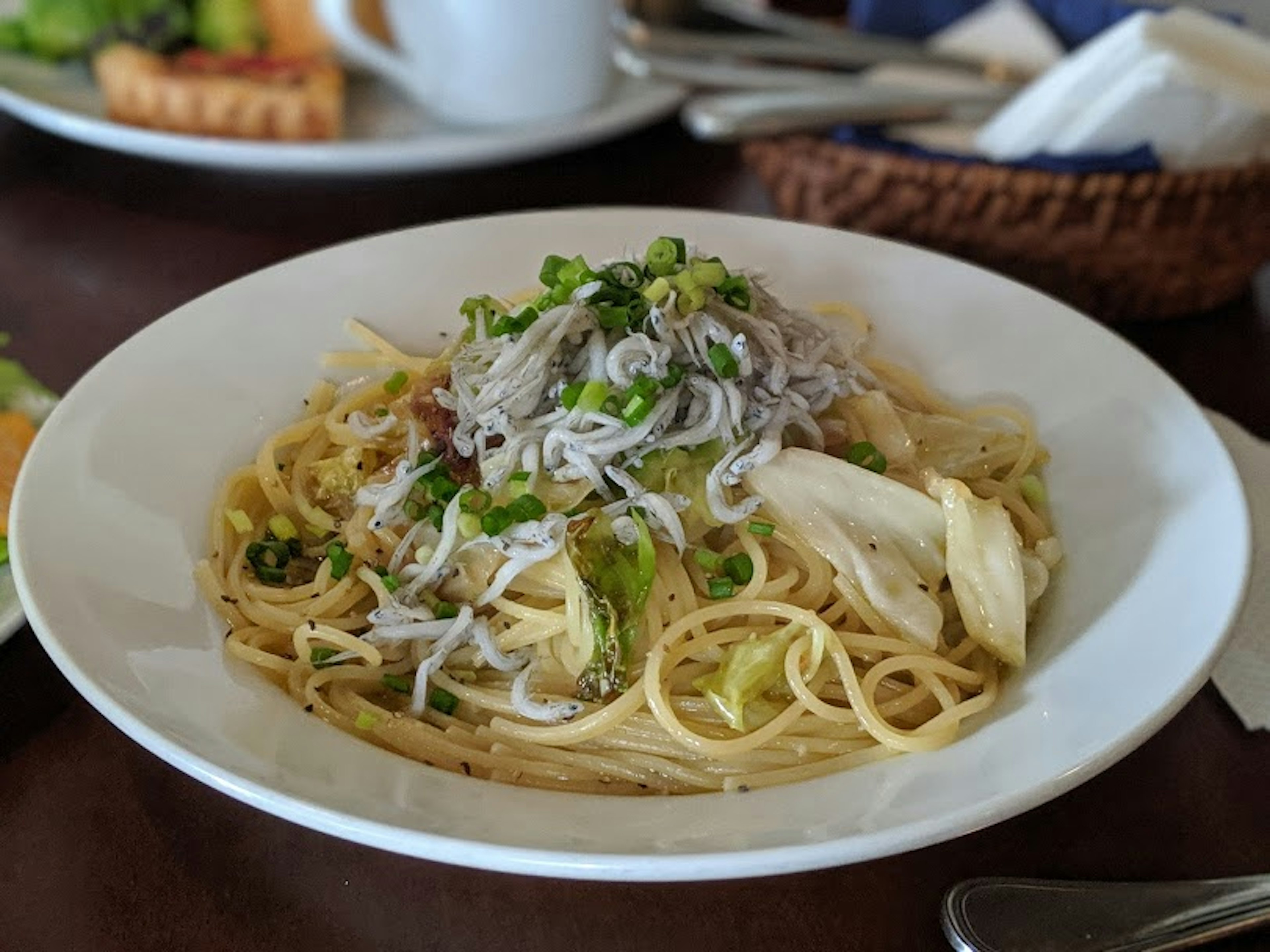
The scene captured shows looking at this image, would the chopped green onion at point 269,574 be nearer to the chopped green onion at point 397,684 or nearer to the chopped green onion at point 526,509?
the chopped green onion at point 397,684

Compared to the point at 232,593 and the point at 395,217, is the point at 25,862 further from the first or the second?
the point at 395,217

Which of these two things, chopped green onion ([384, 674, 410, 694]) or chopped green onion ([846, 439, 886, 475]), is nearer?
chopped green onion ([384, 674, 410, 694])

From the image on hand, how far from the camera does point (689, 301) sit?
6.06ft

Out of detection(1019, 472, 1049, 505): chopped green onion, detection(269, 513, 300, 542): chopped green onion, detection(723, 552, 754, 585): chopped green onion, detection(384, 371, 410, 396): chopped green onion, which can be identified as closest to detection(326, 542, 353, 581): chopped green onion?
detection(269, 513, 300, 542): chopped green onion

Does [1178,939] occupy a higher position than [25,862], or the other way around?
[1178,939]

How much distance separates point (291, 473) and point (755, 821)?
107 cm

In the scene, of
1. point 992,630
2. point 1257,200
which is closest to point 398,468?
point 992,630

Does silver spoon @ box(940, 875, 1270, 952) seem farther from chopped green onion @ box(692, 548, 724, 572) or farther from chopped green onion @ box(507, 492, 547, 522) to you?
chopped green onion @ box(507, 492, 547, 522)

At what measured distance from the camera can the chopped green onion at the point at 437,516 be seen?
1.84 meters

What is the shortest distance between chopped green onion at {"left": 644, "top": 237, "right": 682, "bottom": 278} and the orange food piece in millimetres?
997

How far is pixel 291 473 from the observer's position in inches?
81.4

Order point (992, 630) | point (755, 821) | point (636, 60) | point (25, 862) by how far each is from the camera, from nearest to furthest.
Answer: point (755, 821), point (25, 862), point (992, 630), point (636, 60)

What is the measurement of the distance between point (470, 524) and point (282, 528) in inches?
15.8

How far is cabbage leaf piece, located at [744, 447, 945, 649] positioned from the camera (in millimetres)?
1820
